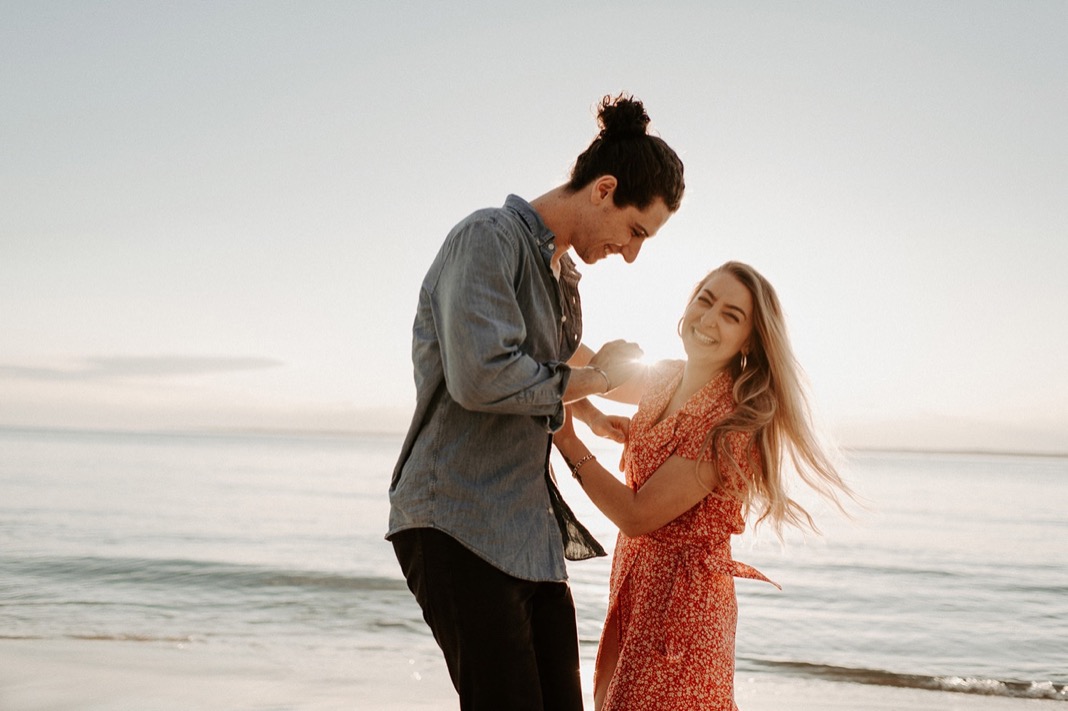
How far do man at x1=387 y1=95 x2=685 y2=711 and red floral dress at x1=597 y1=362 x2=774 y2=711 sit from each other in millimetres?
498

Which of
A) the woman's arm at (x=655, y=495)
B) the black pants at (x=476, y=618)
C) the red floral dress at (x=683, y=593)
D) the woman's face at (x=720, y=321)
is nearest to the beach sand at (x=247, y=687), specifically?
the red floral dress at (x=683, y=593)

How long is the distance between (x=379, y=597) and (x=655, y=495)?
7.99 metres

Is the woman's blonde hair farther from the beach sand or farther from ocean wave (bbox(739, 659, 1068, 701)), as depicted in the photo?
ocean wave (bbox(739, 659, 1068, 701))

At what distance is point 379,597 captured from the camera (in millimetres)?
10195

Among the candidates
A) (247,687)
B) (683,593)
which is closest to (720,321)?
(683,593)

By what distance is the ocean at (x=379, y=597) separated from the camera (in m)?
7.19

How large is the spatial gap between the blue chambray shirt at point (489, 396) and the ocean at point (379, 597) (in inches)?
37.3

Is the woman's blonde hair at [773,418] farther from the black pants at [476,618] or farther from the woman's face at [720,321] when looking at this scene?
the black pants at [476,618]

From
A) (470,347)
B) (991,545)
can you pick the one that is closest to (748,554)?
(991,545)

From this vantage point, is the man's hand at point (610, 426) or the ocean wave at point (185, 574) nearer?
the man's hand at point (610, 426)

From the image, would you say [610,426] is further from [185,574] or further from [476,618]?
[185,574]

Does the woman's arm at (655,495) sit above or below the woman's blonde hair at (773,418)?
below

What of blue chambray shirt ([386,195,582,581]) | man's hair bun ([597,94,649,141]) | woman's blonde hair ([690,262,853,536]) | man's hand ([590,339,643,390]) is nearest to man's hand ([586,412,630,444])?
woman's blonde hair ([690,262,853,536])

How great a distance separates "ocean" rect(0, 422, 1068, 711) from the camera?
23.6 ft
